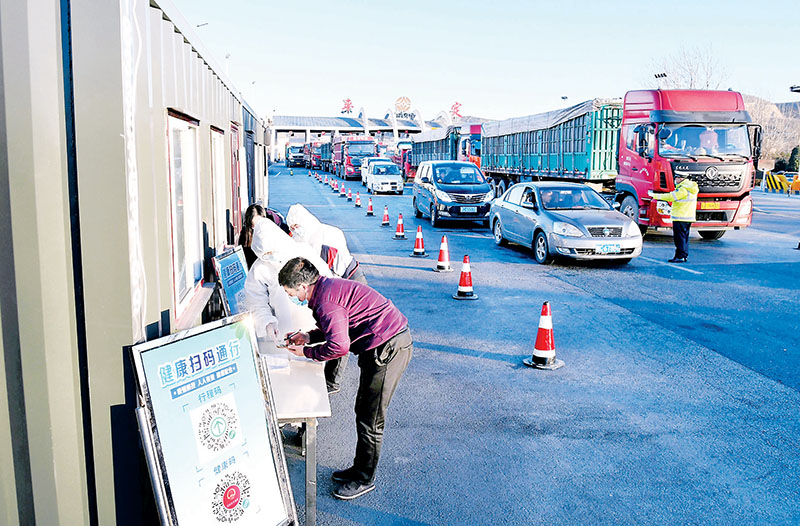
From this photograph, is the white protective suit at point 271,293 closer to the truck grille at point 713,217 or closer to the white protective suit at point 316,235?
the white protective suit at point 316,235

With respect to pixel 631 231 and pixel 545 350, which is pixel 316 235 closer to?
pixel 545 350

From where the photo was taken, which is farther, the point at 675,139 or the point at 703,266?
the point at 675,139

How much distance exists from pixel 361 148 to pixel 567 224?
35441 mm

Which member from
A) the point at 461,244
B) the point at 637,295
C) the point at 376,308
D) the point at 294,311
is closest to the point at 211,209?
the point at 294,311

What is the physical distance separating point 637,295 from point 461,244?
6.12 m

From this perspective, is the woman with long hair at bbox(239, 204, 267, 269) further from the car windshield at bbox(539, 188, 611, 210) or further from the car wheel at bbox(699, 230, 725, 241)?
the car wheel at bbox(699, 230, 725, 241)

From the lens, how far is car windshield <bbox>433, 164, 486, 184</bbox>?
1980 centimetres

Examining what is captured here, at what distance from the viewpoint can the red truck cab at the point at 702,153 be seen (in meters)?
15.6

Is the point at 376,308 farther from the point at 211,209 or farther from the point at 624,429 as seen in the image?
the point at 211,209

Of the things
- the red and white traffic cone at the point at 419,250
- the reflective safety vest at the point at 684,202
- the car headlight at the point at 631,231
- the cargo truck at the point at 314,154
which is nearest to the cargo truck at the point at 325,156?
the cargo truck at the point at 314,154

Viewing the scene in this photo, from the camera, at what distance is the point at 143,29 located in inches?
132

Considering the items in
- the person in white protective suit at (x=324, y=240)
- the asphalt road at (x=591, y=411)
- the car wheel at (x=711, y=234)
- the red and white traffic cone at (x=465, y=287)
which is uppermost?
the person in white protective suit at (x=324, y=240)

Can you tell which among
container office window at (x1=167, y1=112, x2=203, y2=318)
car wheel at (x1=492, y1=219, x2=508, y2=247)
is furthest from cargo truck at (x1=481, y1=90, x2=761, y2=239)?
container office window at (x1=167, y1=112, x2=203, y2=318)

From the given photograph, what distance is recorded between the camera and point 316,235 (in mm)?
6672
